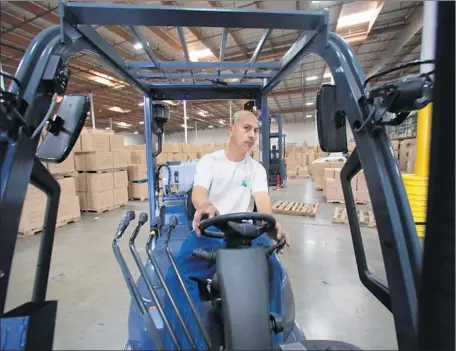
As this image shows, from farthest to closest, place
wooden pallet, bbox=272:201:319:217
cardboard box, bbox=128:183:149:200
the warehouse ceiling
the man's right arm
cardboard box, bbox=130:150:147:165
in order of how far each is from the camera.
→ cardboard box, bbox=130:150:147:165 → cardboard box, bbox=128:183:149:200 → wooden pallet, bbox=272:201:319:217 → the warehouse ceiling → the man's right arm

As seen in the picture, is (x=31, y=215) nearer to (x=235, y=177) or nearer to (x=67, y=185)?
(x=67, y=185)

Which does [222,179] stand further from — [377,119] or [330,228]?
[330,228]

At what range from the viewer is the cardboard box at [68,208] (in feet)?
18.8

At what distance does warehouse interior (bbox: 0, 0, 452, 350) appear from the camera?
238 cm

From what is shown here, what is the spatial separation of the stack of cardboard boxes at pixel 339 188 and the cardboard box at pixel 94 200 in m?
6.53

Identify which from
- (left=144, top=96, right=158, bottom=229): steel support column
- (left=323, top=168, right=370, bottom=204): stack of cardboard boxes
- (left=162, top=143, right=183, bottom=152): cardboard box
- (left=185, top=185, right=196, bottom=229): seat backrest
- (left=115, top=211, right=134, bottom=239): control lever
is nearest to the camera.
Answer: (left=115, top=211, right=134, bottom=239): control lever

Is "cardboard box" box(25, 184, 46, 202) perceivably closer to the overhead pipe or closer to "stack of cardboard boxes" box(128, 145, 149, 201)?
"stack of cardboard boxes" box(128, 145, 149, 201)

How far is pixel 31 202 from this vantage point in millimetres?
5078

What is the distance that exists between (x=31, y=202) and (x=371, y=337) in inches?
237

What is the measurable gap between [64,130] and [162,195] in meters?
2.23

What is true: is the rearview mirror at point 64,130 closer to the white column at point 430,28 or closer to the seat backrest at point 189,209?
the white column at point 430,28

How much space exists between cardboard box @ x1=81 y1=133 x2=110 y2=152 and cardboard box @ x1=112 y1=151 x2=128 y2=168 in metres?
0.42

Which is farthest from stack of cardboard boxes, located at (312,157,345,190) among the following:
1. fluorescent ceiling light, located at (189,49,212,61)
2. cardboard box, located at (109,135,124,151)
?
cardboard box, located at (109,135,124,151)

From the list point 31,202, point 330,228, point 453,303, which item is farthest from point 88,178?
point 453,303
